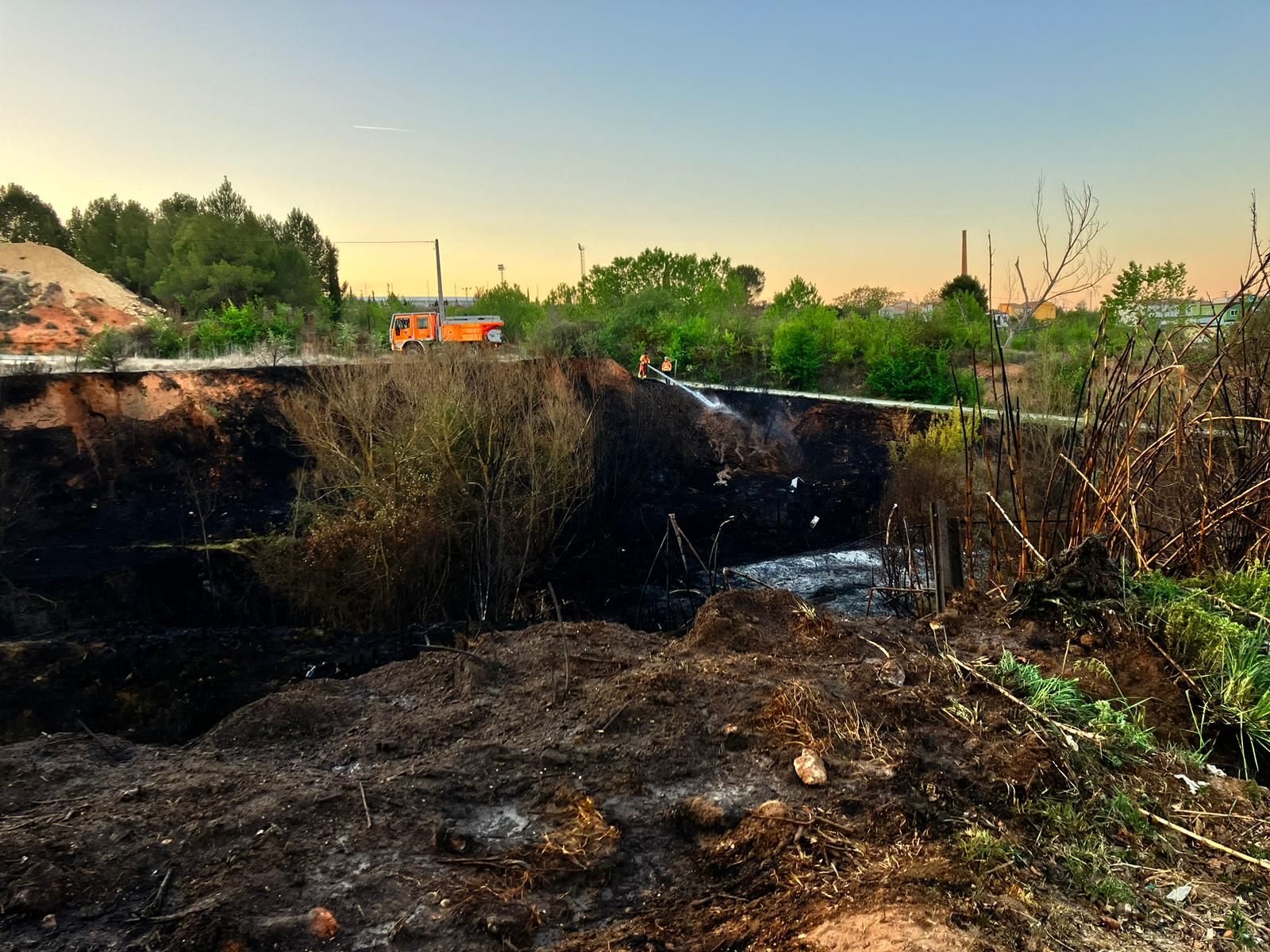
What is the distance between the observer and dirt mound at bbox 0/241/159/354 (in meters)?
31.9

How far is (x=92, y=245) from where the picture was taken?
45.0 m

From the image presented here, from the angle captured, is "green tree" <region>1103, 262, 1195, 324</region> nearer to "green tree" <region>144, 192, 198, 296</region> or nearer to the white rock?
the white rock

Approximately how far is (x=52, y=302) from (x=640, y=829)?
41.1 m

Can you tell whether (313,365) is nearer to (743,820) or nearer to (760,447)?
(760,447)

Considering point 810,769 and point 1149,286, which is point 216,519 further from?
point 1149,286

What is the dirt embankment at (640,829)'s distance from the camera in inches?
101

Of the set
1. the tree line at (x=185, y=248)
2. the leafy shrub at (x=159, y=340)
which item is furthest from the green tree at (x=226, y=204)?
the leafy shrub at (x=159, y=340)

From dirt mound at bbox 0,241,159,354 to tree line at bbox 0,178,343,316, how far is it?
2315mm

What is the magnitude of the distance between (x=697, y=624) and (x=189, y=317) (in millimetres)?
39538

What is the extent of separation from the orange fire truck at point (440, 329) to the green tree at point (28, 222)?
30.5m

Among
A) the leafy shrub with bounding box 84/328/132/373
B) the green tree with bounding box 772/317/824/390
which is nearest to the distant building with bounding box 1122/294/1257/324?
the green tree with bounding box 772/317/824/390

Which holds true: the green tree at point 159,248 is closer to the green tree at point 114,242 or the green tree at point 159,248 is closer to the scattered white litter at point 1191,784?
the green tree at point 114,242

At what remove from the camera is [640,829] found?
3219 mm

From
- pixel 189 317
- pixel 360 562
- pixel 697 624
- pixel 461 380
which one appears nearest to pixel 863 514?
pixel 461 380
